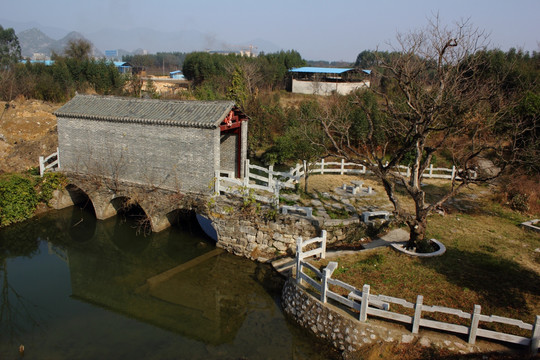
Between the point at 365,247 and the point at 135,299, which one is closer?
the point at 135,299

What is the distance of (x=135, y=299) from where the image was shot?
12148mm

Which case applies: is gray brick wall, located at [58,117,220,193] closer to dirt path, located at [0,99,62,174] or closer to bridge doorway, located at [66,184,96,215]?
bridge doorway, located at [66,184,96,215]

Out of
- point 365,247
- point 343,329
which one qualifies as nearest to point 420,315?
point 343,329

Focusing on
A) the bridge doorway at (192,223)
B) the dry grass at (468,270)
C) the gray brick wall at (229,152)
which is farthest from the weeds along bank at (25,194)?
the dry grass at (468,270)

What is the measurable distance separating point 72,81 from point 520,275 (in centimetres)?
3904

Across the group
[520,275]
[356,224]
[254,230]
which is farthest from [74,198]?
[520,275]

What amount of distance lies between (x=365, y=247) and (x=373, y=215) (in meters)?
1.43

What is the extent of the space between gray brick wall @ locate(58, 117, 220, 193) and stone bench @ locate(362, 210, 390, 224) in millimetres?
5678

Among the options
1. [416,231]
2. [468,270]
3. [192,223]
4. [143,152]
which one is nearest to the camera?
[468,270]

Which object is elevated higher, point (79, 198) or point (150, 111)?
point (150, 111)

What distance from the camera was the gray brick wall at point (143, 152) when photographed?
14773mm

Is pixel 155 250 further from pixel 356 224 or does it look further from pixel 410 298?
pixel 410 298

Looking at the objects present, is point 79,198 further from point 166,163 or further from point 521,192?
point 521,192

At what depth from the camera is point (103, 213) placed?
1800 centimetres
